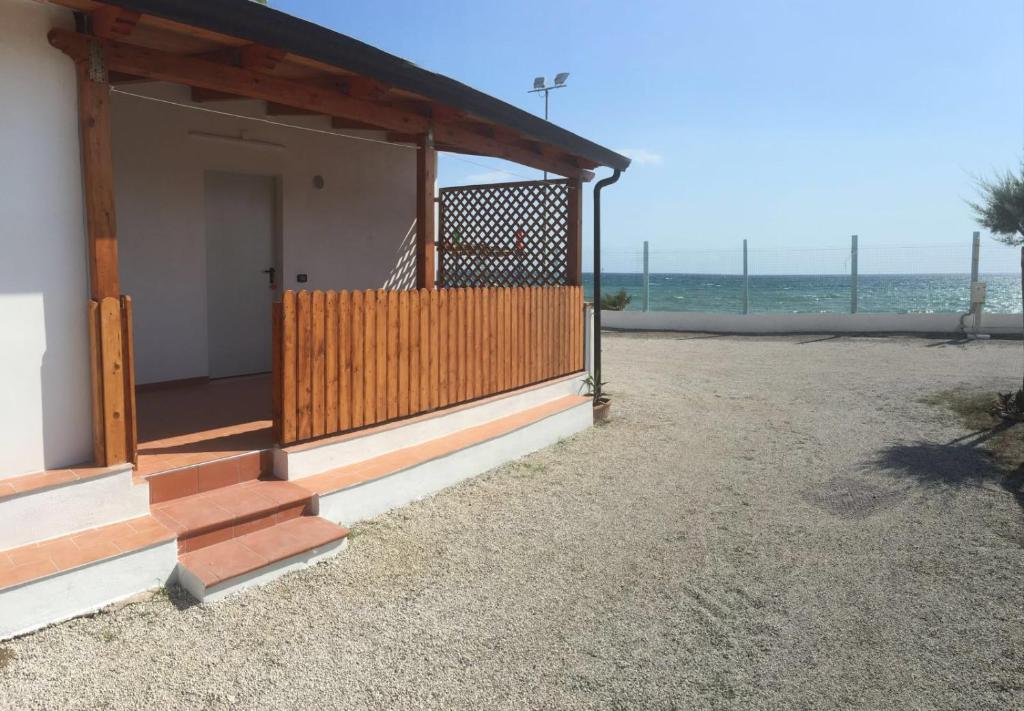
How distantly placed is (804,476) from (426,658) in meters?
3.91

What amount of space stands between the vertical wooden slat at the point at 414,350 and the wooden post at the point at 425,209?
28cm

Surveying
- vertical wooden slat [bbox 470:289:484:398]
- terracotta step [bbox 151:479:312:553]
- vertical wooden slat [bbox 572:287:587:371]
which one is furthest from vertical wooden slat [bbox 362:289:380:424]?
vertical wooden slat [bbox 572:287:587:371]

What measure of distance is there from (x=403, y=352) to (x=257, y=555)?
2074mm

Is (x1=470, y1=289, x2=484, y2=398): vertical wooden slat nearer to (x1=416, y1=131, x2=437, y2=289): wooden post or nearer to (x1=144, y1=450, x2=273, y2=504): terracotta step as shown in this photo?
(x1=416, y1=131, x2=437, y2=289): wooden post

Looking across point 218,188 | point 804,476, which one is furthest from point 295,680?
point 218,188

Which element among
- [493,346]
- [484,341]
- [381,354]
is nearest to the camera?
[381,354]

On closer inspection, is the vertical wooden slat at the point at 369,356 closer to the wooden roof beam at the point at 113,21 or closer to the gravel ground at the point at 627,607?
the gravel ground at the point at 627,607

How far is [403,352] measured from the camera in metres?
5.52

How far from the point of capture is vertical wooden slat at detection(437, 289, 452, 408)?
5910 mm

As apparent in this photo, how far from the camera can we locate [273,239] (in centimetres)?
730

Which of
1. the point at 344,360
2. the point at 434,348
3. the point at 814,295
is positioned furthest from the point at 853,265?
the point at 814,295

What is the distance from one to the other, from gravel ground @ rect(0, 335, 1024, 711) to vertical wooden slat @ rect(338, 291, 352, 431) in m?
0.77

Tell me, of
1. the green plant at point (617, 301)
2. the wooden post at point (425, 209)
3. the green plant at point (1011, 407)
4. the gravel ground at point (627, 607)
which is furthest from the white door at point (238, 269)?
the green plant at point (617, 301)

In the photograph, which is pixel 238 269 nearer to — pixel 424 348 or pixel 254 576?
pixel 424 348
